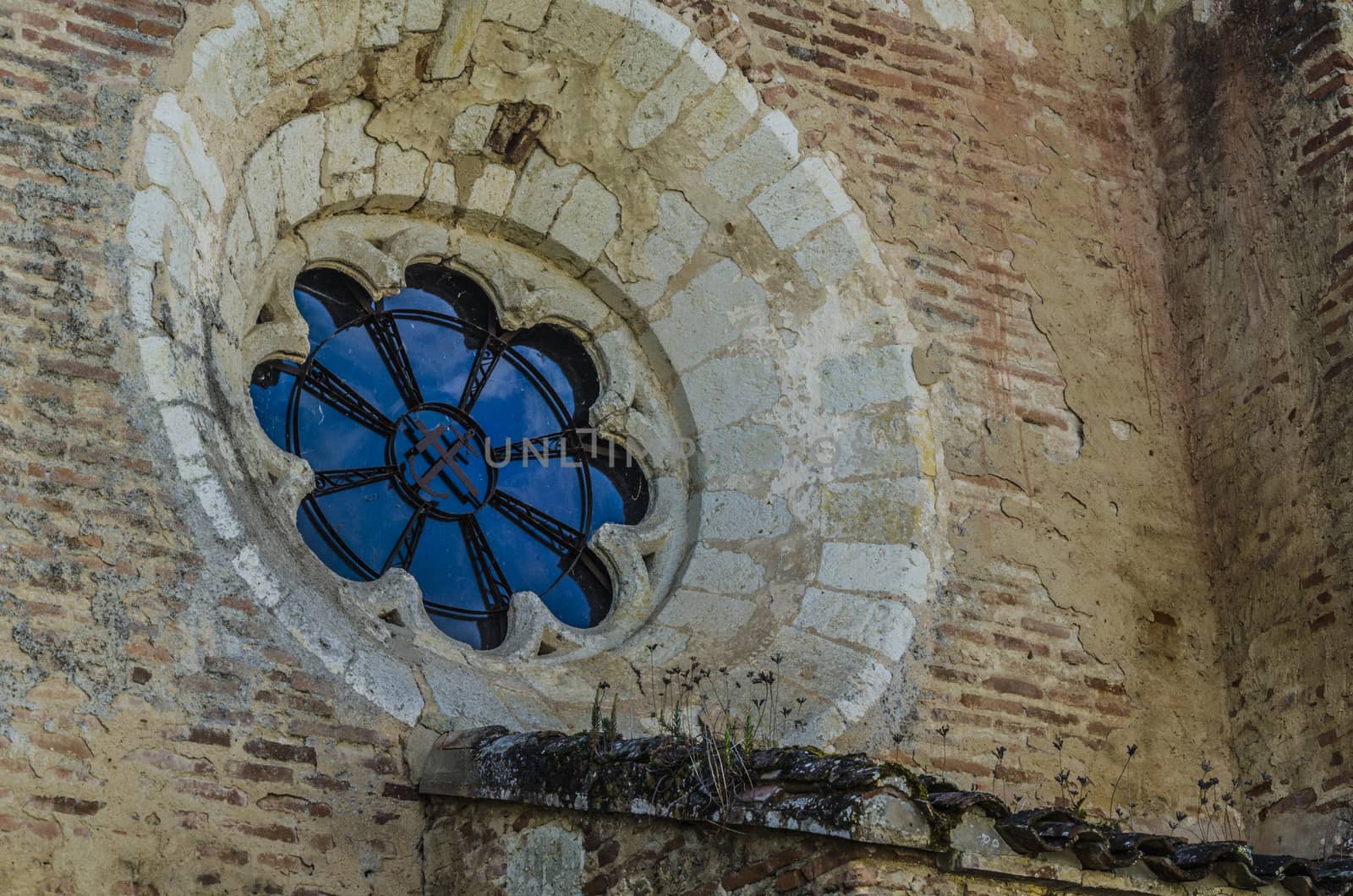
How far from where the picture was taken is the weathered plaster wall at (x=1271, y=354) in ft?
21.0

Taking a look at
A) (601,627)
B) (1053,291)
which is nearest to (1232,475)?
(1053,291)

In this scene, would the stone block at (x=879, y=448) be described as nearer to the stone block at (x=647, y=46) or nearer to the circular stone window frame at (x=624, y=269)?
the circular stone window frame at (x=624, y=269)

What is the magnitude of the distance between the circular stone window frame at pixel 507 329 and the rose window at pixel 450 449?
0.08 metres

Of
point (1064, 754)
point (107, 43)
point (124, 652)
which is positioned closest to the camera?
point (124, 652)

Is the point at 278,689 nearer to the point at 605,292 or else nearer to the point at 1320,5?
the point at 605,292

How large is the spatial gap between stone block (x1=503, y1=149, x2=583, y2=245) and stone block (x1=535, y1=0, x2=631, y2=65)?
437 millimetres

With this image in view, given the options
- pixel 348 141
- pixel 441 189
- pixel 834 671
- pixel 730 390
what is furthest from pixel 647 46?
pixel 834 671

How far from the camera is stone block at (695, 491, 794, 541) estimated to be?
21.9 feet

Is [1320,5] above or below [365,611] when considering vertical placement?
above

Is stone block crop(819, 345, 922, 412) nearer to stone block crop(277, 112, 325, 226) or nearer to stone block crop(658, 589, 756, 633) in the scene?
stone block crop(658, 589, 756, 633)

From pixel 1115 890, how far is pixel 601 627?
8.25ft

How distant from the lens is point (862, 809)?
4.15 meters

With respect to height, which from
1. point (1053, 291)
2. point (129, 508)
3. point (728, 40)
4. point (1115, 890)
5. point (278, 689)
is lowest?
point (1115, 890)

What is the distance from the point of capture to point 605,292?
7.20m
